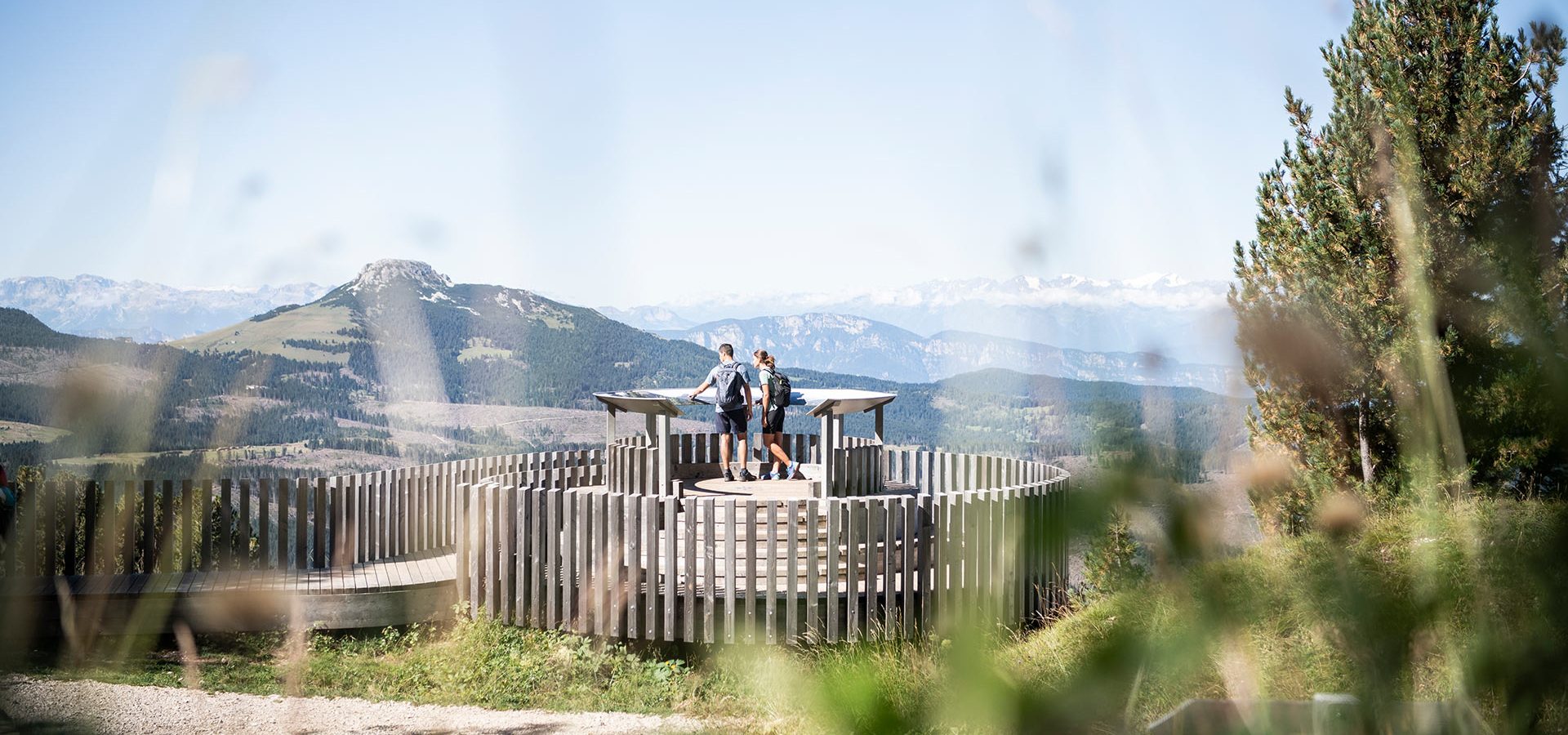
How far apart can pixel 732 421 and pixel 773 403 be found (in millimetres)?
680

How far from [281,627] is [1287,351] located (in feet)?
34.1

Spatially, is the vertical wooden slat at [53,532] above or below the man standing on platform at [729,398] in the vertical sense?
below

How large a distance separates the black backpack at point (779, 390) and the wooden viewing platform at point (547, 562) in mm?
2324

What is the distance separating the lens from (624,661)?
9.66m

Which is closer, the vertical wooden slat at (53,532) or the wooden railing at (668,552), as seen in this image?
the wooden railing at (668,552)

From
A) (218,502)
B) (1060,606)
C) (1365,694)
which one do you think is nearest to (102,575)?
(218,502)

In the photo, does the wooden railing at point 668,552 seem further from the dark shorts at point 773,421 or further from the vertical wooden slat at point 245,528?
the dark shorts at point 773,421

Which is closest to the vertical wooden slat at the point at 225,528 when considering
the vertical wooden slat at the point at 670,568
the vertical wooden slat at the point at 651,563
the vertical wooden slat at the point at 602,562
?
the vertical wooden slat at the point at 602,562

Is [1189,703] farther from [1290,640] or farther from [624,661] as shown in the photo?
[624,661]

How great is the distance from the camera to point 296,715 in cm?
793

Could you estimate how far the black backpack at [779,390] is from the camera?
13812 mm

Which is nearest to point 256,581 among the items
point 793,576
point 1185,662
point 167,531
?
point 167,531

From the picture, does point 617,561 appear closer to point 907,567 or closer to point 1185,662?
point 907,567

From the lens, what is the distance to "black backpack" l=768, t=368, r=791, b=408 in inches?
544
